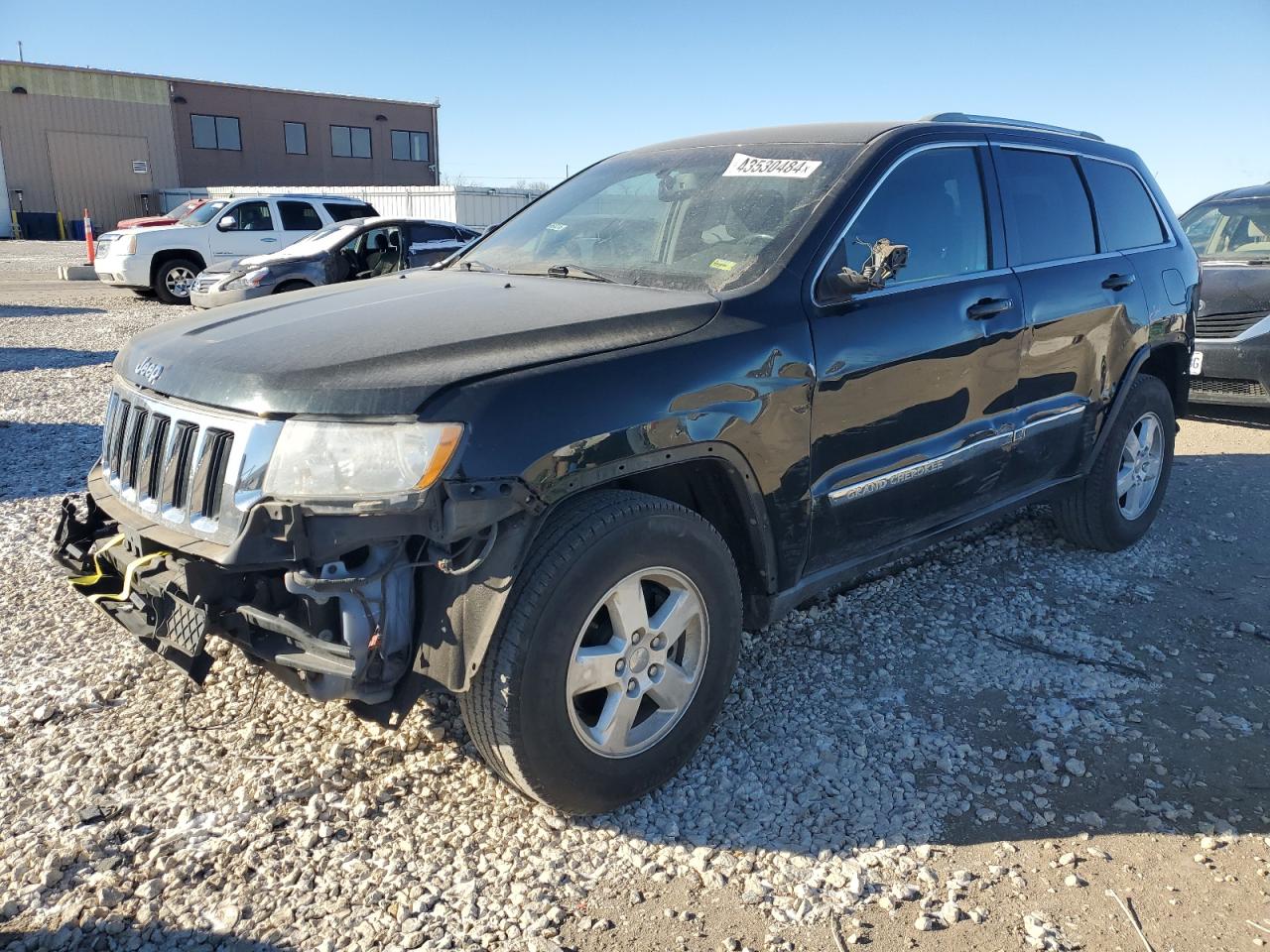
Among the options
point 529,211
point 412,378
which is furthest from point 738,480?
point 529,211

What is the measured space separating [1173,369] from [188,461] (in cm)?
477

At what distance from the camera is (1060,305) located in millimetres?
4031

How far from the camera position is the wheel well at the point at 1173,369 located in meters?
4.92

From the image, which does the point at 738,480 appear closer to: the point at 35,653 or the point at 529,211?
the point at 529,211

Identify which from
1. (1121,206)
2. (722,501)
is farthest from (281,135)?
(722,501)

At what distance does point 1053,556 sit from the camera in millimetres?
4836

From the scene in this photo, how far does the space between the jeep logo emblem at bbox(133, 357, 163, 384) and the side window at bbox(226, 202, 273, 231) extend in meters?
14.6

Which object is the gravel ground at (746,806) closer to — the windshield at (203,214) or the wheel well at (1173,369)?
the wheel well at (1173,369)

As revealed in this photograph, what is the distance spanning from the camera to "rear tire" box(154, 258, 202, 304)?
15.7 m

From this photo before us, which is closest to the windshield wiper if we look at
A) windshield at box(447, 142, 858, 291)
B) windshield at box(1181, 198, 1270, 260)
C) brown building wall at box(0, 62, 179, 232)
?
windshield at box(447, 142, 858, 291)

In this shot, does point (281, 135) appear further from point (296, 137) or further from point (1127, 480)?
point (1127, 480)

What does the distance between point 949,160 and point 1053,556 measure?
→ 2.20 m

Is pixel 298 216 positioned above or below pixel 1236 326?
above

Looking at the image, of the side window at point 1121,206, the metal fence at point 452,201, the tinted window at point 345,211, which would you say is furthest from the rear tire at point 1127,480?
the metal fence at point 452,201
